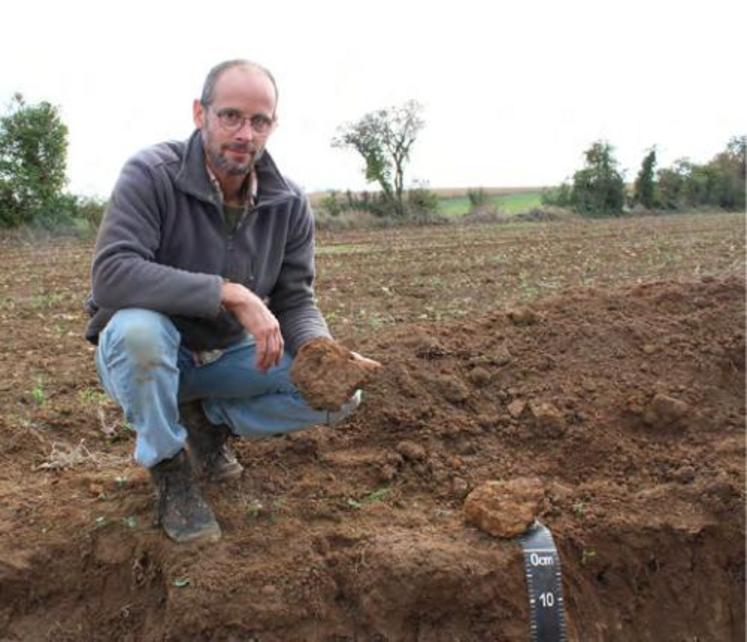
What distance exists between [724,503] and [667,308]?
2025 millimetres

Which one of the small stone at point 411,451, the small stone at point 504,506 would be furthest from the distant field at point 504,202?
the small stone at point 504,506

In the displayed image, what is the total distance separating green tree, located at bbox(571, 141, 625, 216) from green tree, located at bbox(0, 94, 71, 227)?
19.8 metres

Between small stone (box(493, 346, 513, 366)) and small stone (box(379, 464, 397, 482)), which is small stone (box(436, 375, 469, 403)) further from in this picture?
small stone (box(379, 464, 397, 482))

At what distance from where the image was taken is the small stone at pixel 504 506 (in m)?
2.97

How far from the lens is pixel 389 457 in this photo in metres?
3.60

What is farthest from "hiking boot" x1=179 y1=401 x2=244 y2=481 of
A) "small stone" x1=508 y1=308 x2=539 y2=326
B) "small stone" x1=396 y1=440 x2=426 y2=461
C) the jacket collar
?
"small stone" x1=508 y1=308 x2=539 y2=326

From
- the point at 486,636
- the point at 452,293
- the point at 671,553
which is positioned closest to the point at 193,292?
the point at 486,636

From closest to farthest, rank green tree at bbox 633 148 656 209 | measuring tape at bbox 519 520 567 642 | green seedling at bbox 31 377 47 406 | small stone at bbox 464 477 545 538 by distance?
measuring tape at bbox 519 520 567 642 < small stone at bbox 464 477 545 538 < green seedling at bbox 31 377 47 406 < green tree at bbox 633 148 656 209

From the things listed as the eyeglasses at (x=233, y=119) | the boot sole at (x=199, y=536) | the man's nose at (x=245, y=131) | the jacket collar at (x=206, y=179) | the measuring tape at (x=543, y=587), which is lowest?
the measuring tape at (x=543, y=587)

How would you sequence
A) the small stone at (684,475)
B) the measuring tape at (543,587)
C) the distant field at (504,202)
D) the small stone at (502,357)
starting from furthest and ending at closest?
the distant field at (504,202) → the small stone at (502,357) → the small stone at (684,475) → the measuring tape at (543,587)

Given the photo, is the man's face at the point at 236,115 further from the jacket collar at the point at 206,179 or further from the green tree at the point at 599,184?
the green tree at the point at 599,184

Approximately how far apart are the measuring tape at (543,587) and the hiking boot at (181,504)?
1.11m

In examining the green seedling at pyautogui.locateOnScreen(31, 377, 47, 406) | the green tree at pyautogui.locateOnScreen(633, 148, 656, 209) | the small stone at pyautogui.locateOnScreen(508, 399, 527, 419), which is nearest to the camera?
the small stone at pyautogui.locateOnScreen(508, 399, 527, 419)

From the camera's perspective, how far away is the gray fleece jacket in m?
2.78
